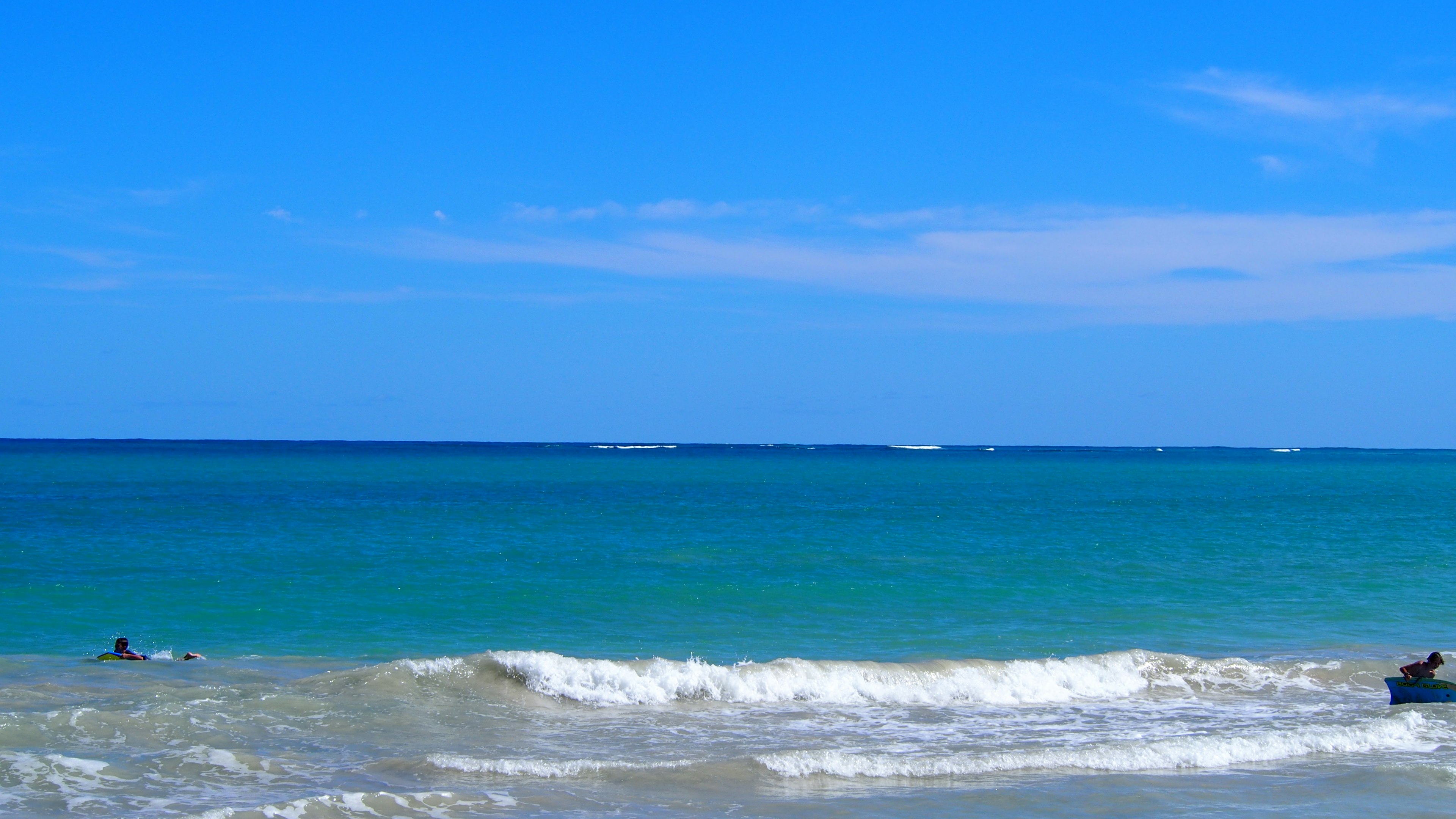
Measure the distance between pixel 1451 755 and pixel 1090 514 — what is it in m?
42.3

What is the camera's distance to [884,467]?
135875mm

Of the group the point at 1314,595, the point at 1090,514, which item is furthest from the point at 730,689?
the point at 1090,514

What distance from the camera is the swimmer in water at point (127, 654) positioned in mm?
19297

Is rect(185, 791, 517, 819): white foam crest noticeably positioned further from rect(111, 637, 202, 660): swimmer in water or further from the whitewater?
rect(111, 637, 202, 660): swimmer in water

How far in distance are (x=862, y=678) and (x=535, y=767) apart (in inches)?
257

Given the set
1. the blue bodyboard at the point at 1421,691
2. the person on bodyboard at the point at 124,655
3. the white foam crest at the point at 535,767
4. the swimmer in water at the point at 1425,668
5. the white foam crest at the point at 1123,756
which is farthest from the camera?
the person on bodyboard at the point at 124,655

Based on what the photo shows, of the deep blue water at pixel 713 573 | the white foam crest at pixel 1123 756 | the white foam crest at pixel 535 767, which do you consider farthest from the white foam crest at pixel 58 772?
the deep blue water at pixel 713 573

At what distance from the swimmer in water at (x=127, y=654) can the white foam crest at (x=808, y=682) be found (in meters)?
5.47

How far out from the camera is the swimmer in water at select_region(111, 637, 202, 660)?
1930cm

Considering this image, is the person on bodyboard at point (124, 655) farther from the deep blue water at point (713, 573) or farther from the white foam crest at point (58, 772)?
the white foam crest at point (58, 772)

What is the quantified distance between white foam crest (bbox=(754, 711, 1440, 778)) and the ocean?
0.05m

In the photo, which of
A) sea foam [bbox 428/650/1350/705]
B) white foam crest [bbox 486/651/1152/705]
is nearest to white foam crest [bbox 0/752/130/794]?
sea foam [bbox 428/650/1350/705]

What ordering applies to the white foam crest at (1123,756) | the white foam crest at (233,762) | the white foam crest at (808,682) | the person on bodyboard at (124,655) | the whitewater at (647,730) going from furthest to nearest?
the person on bodyboard at (124,655)
the white foam crest at (808,682)
the white foam crest at (1123,756)
the white foam crest at (233,762)
the whitewater at (647,730)

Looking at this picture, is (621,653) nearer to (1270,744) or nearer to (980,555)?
(1270,744)
